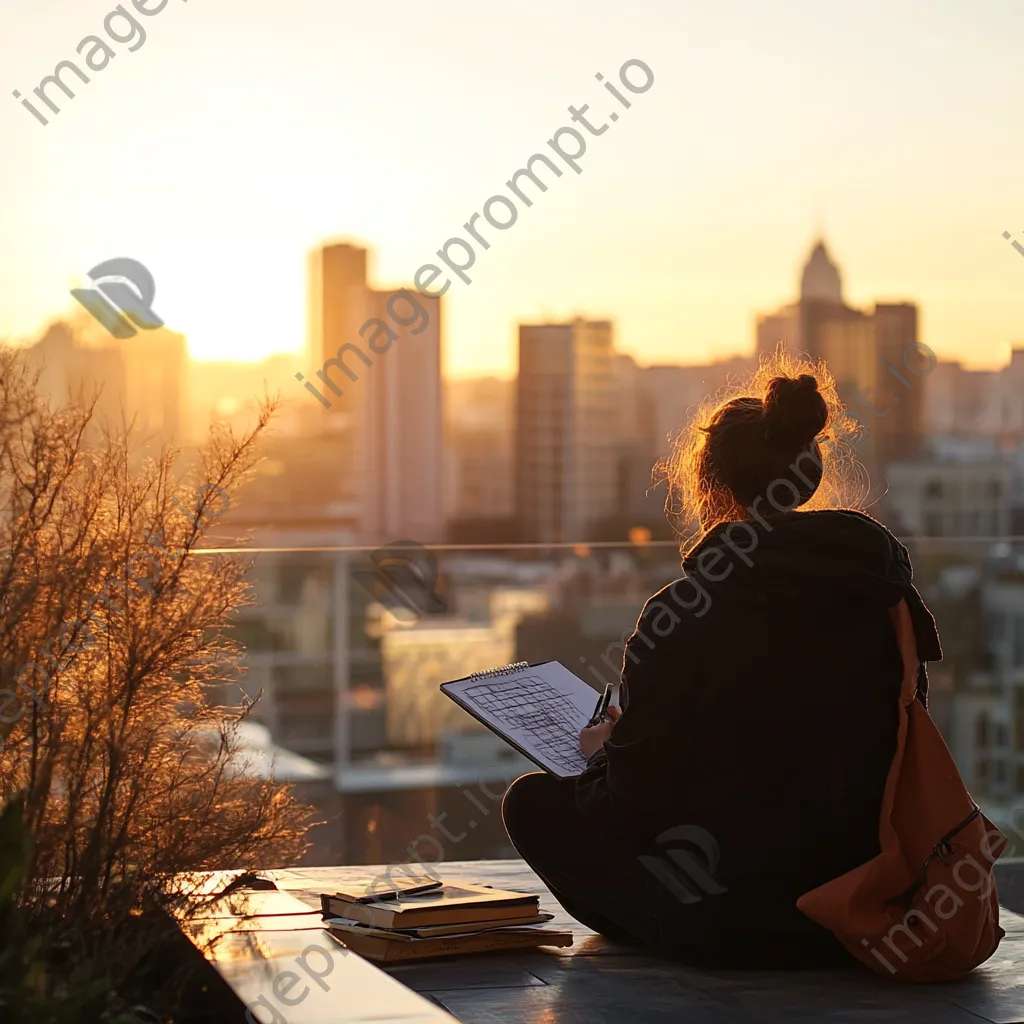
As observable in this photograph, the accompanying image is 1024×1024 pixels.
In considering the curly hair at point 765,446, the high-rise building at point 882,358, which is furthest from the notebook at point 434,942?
the high-rise building at point 882,358

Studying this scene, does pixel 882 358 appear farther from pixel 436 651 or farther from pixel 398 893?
pixel 398 893

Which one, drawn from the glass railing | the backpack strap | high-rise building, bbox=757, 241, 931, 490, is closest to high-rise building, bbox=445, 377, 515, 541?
high-rise building, bbox=757, 241, 931, 490

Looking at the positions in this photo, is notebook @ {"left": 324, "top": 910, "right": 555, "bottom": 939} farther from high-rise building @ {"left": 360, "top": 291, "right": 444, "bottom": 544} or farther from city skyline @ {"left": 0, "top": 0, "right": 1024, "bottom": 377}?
high-rise building @ {"left": 360, "top": 291, "right": 444, "bottom": 544}

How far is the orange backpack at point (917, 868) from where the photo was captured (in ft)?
7.33

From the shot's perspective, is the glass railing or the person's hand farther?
the glass railing

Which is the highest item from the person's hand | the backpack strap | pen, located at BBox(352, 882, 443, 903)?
the backpack strap

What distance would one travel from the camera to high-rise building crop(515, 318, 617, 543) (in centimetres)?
3850

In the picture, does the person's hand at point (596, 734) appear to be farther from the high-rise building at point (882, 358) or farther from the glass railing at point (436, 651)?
the high-rise building at point (882, 358)

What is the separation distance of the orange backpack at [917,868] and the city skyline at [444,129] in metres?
1.42

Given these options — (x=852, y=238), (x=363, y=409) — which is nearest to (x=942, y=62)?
(x=363, y=409)

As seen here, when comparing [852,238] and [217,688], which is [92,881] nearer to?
[217,688]
